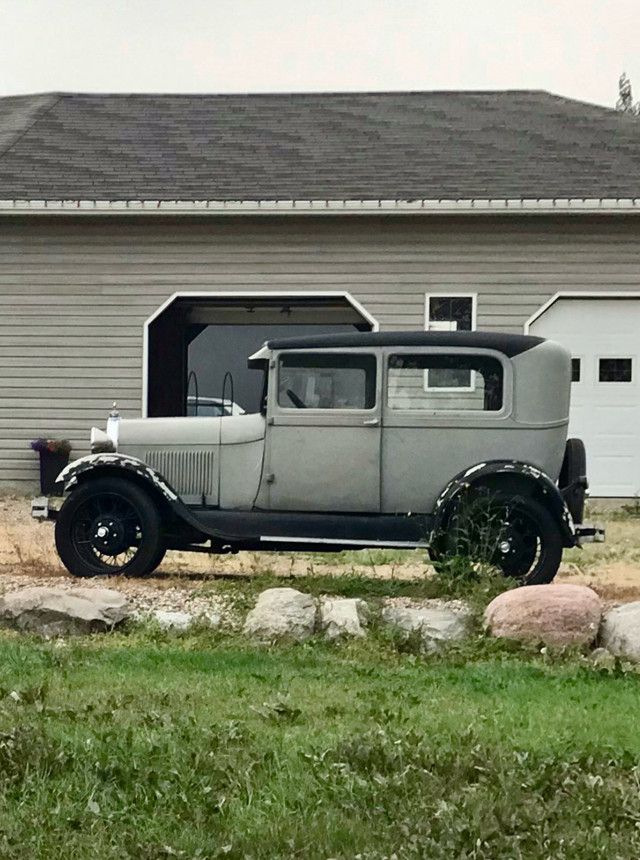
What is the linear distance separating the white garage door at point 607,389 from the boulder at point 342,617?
10.4 m

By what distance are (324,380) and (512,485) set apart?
5.33 ft

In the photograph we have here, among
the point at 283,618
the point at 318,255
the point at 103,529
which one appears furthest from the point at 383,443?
the point at 318,255

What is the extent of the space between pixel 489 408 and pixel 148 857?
643 cm

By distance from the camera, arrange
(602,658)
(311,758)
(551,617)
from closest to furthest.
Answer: (311,758)
(602,658)
(551,617)

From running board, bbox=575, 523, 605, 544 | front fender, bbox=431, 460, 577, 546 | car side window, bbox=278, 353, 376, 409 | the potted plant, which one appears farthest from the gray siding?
front fender, bbox=431, 460, 577, 546

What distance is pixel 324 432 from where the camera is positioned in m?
9.98

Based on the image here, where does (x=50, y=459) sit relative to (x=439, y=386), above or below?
below

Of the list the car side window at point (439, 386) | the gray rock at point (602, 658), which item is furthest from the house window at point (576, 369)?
the gray rock at point (602, 658)

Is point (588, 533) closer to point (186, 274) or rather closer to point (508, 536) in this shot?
point (508, 536)

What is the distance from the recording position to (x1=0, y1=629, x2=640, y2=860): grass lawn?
4.09 metres

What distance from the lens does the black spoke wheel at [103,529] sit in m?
10.1

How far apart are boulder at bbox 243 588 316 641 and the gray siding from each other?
35.2 feet

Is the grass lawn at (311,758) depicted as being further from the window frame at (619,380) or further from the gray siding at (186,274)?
the gray siding at (186,274)

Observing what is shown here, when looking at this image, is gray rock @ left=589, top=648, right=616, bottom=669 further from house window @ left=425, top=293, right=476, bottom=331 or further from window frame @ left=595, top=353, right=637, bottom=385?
house window @ left=425, top=293, right=476, bottom=331
